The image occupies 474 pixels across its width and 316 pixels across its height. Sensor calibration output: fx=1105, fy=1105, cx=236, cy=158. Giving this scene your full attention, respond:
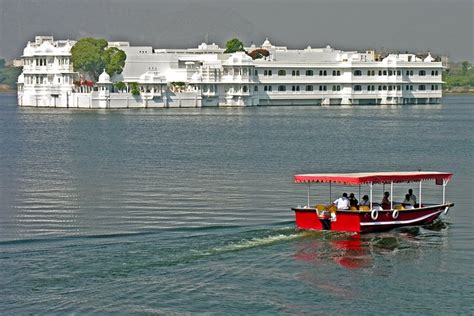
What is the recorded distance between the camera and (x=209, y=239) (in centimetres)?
2406

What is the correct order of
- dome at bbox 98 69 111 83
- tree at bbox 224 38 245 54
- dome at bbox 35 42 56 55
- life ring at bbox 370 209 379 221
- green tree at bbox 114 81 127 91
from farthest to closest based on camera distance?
tree at bbox 224 38 245 54 < dome at bbox 35 42 56 55 < green tree at bbox 114 81 127 91 < dome at bbox 98 69 111 83 < life ring at bbox 370 209 379 221

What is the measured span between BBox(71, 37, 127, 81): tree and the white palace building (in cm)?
138

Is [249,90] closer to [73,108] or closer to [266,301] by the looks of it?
[73,108]

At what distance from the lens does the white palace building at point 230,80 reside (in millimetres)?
92938

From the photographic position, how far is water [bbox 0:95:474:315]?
19062 mm

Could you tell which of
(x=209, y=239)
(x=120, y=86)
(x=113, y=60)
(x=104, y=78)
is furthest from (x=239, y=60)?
(x=209, y=239)

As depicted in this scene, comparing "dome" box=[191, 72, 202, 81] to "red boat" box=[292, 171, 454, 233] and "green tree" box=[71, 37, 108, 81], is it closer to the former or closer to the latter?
"green tree" box=[71, 37, 108, 81]

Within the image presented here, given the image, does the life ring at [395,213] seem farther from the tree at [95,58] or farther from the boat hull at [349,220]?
the tree at [95,58]

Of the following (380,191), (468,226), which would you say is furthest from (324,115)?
(468,226)

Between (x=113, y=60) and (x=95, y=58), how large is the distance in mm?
2900

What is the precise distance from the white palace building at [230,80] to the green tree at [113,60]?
0.95 metres

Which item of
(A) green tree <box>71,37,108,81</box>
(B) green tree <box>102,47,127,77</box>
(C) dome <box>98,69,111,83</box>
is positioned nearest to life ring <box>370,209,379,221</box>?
(C) dome <box>98,69,111,83</box>

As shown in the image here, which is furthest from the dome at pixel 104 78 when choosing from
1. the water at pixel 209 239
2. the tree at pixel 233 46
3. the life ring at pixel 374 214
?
the life ring at pixel 374 214

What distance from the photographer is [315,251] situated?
909 inches
